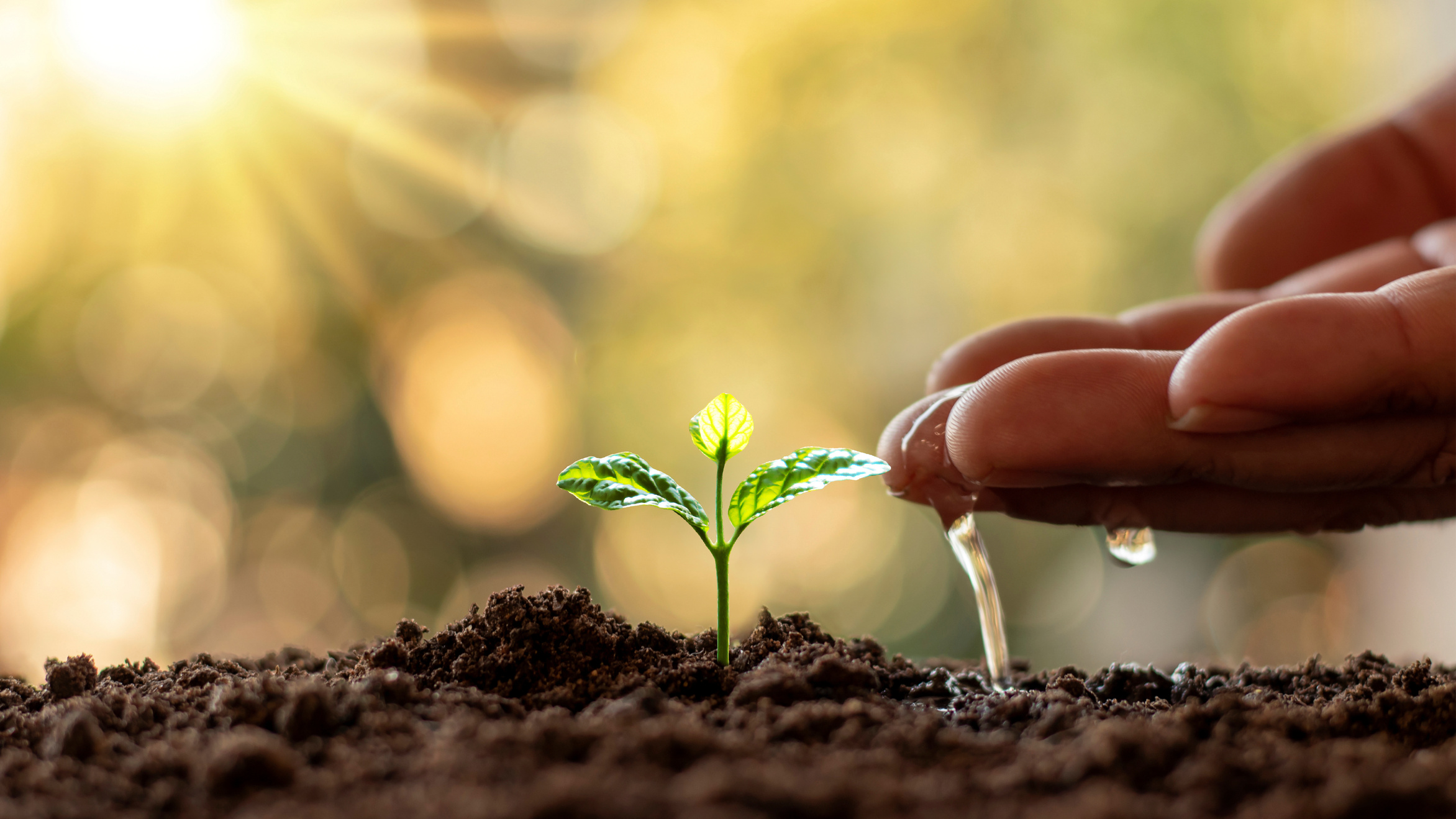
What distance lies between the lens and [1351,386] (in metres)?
1.04

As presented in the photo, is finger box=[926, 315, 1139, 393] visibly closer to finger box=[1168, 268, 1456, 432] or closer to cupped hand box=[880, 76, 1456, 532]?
cupped hand box=[880, 76, 1456, 532]

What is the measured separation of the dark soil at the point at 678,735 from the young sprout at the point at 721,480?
0.14 m

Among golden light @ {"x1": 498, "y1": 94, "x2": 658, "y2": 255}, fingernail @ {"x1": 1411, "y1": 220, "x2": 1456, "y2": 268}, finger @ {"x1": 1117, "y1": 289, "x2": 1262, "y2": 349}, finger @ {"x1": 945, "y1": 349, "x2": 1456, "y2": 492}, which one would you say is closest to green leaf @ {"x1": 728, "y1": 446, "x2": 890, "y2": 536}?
finger @ {"x1": 945, "y1": 349, "x2": 1456, "y2": 492}

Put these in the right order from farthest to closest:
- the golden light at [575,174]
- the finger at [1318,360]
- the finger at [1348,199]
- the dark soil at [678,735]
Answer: the golden light at [575,174] → the finger at [1348,199] → the finger at [1318,360] → the dark soil at [678,735]

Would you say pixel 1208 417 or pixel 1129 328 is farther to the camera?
pixel 1129 328

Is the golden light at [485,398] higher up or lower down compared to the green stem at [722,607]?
higher up

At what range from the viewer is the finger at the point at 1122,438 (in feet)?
3.55

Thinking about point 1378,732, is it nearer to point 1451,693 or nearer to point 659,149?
point 1451,693

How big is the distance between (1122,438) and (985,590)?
28 centimetres

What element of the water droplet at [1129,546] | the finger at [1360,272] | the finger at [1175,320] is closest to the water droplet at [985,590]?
the water droplet at [1129,546]

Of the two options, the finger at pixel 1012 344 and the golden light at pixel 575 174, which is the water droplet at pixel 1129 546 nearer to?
the finger at pixel 1012 344

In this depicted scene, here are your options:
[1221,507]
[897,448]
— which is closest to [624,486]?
[897,448]

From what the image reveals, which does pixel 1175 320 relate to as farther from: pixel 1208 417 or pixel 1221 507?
pixel 1208 417

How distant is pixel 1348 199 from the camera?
206cm
